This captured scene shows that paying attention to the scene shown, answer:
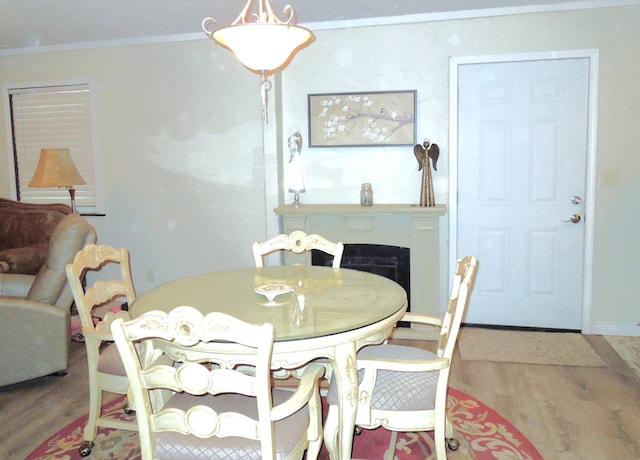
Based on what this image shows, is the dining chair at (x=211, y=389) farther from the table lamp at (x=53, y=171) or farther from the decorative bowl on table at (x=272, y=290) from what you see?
the table lamp at (x=53, y=171)

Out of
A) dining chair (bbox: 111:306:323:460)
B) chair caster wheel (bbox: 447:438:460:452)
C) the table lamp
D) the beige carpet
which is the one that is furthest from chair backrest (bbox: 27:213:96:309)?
the beige carpet

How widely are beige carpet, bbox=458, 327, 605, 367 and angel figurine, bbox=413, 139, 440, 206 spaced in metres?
1.01

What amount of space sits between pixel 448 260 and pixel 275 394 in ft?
8.08

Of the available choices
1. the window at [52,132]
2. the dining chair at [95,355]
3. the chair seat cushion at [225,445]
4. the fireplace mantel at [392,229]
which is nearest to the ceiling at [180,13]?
the window at [52,132]

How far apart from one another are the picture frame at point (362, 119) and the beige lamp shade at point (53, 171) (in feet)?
6.29

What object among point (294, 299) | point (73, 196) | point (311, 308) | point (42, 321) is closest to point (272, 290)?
point (294, 299)

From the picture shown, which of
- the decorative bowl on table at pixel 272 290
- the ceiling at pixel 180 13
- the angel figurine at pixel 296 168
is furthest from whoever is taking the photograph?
the angel figurine at pixel 296 168

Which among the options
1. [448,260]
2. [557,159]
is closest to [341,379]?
[448,260]

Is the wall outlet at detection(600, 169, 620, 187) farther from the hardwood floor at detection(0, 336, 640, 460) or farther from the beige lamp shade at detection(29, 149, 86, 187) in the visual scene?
the beige lamp shade at detection(29, 149, 86, 187)

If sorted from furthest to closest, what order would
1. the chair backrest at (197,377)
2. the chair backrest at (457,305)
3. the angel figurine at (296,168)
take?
the angel figurine at (296,168) < the chair backrest at (457,305) < the chair backrest at (197,377)

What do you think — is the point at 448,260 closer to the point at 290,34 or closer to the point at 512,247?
the point at 512,247

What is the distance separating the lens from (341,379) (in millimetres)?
1838

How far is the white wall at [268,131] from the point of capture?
3.71 meters

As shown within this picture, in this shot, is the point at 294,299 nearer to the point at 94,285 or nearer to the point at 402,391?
the point at 402,391
